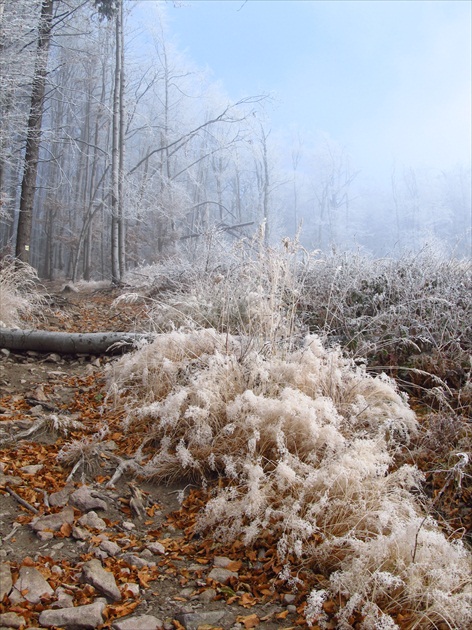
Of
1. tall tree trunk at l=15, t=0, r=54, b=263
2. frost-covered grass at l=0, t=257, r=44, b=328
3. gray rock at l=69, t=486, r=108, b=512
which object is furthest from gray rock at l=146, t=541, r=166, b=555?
tall tree trunk at l=15, t=0, r=54, b=263

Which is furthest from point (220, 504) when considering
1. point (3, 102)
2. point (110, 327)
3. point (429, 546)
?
point (3, 102)

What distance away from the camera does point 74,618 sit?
1.42 meters

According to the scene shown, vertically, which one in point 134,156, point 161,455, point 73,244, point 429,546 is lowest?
point 429,546

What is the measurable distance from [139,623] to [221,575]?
37cm

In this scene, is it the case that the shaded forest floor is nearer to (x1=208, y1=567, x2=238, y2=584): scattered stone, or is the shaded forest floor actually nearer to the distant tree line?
(x1=208, y1=567, x2=238, y2=584): scattered stone

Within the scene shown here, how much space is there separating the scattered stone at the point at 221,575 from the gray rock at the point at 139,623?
0.29m

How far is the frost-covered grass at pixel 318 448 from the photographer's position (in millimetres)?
1579

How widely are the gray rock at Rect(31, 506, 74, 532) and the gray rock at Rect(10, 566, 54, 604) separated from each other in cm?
26

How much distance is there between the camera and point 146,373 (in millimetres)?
3133

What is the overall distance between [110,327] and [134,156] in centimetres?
2271

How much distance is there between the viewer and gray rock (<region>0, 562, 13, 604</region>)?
59.1 inches

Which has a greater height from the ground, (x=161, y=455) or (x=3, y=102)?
(x=3, y=102)

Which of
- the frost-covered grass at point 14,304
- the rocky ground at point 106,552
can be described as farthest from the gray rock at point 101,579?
the frost-covered grass at point 14,304

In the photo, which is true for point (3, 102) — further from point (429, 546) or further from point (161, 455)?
point (429, 546)
